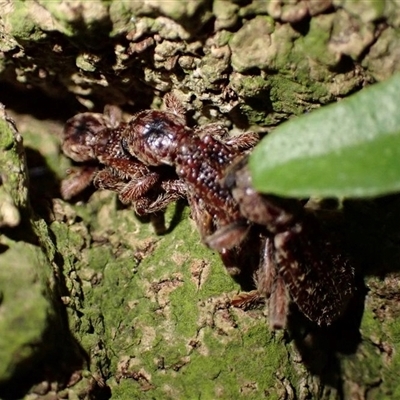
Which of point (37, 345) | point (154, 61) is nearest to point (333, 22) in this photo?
point (154, 61)

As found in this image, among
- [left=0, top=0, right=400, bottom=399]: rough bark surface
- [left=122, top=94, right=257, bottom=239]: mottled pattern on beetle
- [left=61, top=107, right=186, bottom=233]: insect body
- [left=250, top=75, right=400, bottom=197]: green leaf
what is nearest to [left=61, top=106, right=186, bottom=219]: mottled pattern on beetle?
[left=61, top=107, right=186, bottom=233]: insect body

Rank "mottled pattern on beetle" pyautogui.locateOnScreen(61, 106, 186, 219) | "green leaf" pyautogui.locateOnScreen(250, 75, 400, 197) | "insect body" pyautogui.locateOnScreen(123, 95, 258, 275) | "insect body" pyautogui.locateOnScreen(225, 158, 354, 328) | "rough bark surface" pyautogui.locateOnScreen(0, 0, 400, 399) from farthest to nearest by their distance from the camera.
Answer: "mottled pattern on beetle" pyautogui.locateOnScreen(61, 106, 186, 219) < "insect body" pyautogui.locateOnScreen(123, 95, 258, 275) < "insect body" pyautogui.locateOnScreen(225, 158, 354, 328) < "rough bark surface" pyautogui.locateOnScreen(0, 0, 400, 399) < "green leaf" pyautogui.locateOnScreen(250, 75, 400, 197)

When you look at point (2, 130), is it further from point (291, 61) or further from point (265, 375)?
point (265, 375)

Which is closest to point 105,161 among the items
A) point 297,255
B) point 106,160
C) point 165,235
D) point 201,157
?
point 106,160

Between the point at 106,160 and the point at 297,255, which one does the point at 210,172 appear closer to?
the point at 297,255

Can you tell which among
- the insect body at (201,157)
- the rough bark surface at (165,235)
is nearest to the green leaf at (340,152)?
the rough bark surface at (165,235)

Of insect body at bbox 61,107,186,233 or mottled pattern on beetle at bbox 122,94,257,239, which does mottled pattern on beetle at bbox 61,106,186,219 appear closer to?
insect body at bbox 61,107,186,233
